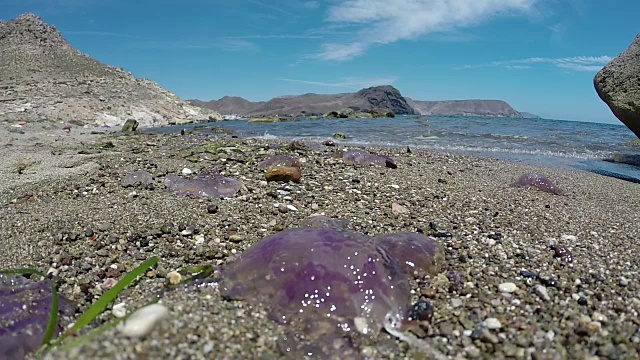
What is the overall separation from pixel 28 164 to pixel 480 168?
7130 millimetres

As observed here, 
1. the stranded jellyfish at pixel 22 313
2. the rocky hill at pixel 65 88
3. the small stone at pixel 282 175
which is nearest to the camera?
the stranded jellyfish at pixel 22 313

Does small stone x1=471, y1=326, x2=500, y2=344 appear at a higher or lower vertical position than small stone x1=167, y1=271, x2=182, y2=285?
lower

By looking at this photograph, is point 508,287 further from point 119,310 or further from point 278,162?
point 278,162

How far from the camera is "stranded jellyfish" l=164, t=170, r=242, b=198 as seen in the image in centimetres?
424

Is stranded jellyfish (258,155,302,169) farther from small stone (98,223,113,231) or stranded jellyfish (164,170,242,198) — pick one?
small stone (98,223,113,231)

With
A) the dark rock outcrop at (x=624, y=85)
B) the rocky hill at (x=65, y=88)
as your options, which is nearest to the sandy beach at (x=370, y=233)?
the dark rock outcrop at (x=624, y=85)

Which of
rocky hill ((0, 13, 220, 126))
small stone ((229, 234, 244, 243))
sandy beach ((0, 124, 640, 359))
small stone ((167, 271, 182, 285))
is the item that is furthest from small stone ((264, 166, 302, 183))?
rocky hill ((0, 13, 220, 126))

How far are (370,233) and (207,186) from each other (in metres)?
1.92

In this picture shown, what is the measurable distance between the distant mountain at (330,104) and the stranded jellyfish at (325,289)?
76.1 m

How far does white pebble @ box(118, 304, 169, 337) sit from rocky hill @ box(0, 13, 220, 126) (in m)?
17.3

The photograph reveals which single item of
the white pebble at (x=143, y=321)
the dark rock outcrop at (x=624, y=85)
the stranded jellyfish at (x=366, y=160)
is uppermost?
the dark rock outcrop at (x=624, y=85)

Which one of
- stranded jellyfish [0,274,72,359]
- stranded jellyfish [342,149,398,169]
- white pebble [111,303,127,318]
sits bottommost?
white pebble [111,303,127,318]

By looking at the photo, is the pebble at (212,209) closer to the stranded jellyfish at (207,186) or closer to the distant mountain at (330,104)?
the stranded jellyfish at (207,186)

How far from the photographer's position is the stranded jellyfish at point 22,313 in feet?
5.71
